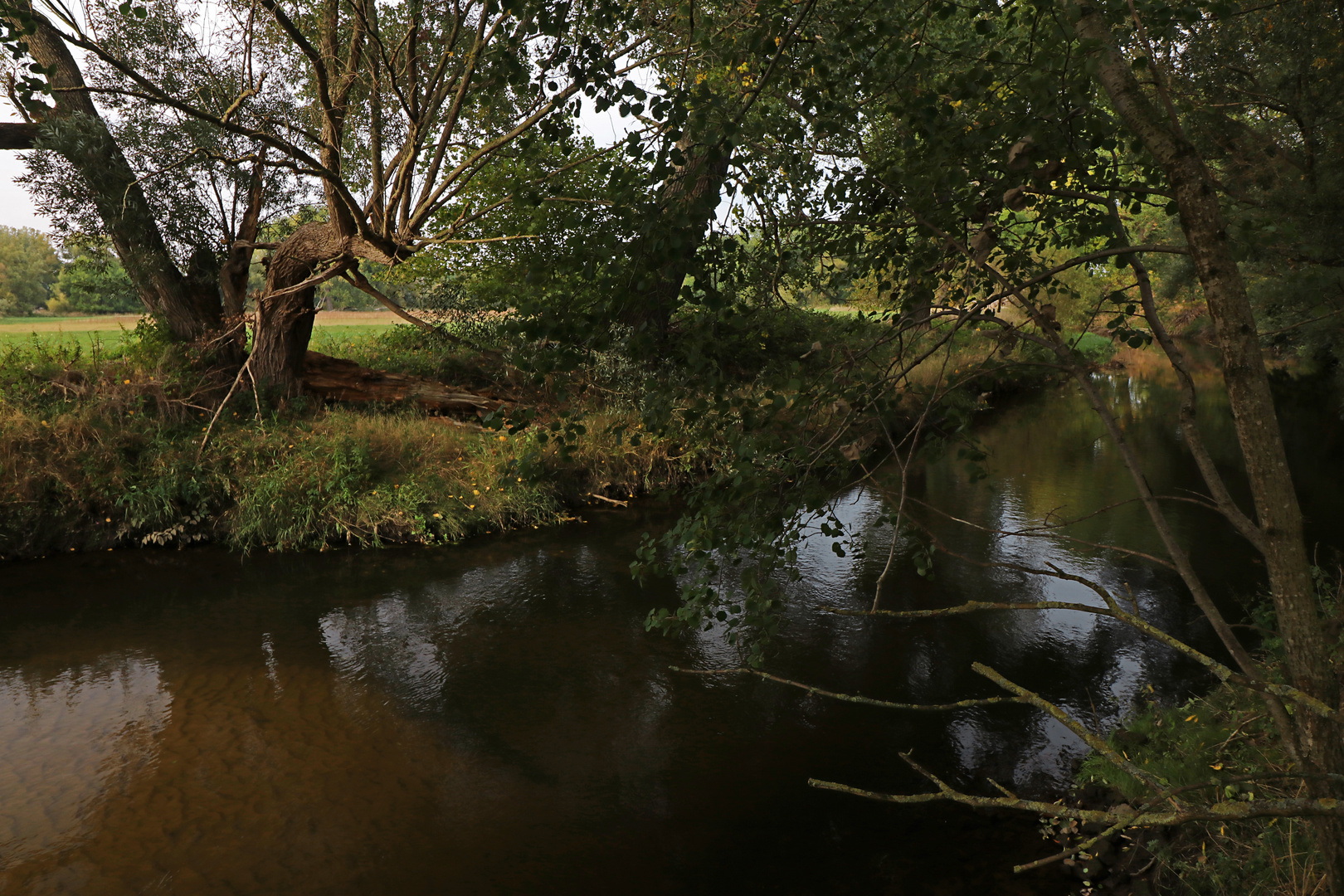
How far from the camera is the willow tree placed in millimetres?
8078

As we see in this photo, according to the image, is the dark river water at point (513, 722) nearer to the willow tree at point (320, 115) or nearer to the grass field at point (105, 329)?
the willow tree at point (320, 115)

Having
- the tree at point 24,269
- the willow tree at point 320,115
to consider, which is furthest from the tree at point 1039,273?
the tree at point 24,269

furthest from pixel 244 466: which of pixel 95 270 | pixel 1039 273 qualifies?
pixel 1039 273

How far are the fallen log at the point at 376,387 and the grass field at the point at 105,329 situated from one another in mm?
2823

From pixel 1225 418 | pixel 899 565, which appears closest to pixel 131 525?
pixel 899 565

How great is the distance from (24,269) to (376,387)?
2524 inches

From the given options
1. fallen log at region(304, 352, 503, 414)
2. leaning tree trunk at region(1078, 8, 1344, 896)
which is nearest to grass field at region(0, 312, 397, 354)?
Answer: fallen log at region(304, 352, 503, 414)

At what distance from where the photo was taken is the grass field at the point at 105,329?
15296mm

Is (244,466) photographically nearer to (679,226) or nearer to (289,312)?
(289,312)

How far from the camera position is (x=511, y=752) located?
5.94 meters

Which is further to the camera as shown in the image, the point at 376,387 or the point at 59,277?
the point at 59,277

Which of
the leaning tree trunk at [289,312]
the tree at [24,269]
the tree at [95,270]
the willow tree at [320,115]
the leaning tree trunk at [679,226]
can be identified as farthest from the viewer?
the tree at [24,269]

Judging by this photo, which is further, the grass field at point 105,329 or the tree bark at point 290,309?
the grass field at point 105,329

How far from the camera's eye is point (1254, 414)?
2.54 metres
